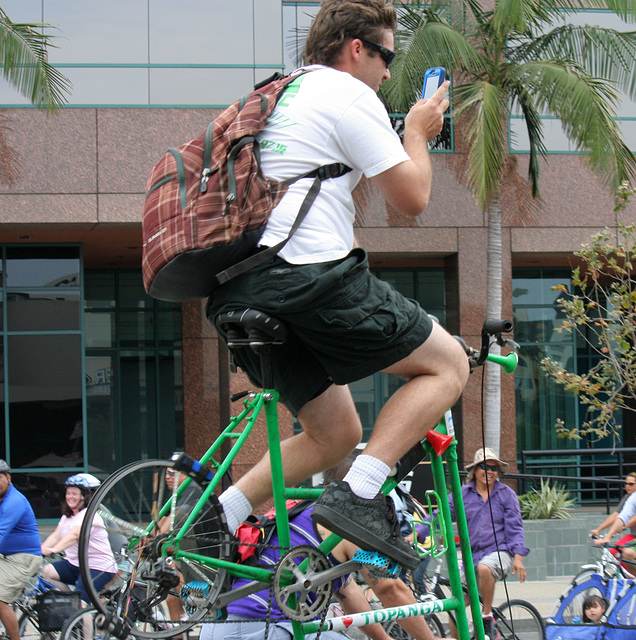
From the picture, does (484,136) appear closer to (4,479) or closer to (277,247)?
(4,479)

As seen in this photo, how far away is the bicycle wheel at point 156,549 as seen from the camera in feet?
8.08

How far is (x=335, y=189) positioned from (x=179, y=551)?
3.70ft

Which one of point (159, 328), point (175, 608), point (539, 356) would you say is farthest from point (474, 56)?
point (175, 608)

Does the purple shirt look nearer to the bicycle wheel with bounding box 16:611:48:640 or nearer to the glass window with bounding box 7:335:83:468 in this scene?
the bicycle wheel with bounding box 16:611:48:640

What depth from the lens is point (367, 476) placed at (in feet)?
8.68

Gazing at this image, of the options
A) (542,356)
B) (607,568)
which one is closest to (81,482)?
(607,568)

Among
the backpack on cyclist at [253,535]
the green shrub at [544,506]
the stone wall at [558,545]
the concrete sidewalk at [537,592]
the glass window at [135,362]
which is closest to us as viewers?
the backpack on cyclist at [253,535]

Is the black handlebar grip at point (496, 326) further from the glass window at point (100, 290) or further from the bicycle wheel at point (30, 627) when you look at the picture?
the glass window at point (100, 290)

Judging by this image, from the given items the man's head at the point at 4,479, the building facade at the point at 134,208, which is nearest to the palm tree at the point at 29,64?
the building facade at the point at 134,208

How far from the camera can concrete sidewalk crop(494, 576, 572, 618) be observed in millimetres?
9844

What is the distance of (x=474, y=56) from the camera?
13.2 metres

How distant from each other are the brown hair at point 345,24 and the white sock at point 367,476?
4.00 ft

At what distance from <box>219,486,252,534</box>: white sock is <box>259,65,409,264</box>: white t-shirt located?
0.80m

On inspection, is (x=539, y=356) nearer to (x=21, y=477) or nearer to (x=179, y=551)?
(x=21, y=477)
